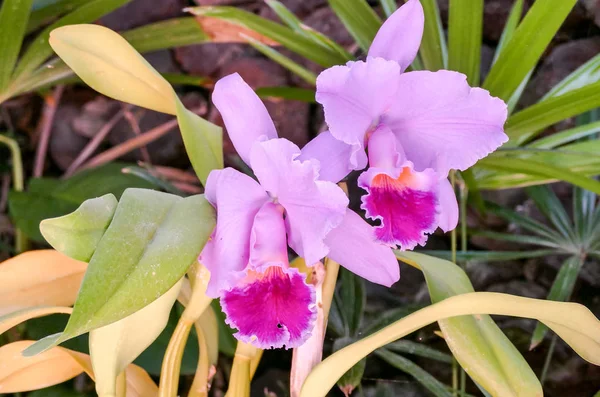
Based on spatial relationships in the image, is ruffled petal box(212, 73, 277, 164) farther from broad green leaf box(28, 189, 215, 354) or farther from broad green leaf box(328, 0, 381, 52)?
broad green leaf box(328, 0, 381, 52)

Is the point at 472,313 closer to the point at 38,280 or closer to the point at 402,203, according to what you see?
the point at 402,203

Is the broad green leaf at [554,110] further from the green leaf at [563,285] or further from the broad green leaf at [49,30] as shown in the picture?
the broad green leaf at [49,30]

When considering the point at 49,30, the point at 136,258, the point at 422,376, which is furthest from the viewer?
the point at 49,30

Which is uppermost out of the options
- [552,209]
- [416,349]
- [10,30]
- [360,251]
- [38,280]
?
[10,30]

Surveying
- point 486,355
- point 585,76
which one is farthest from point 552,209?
point 486,355

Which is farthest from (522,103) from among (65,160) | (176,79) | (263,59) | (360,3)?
(65,160)

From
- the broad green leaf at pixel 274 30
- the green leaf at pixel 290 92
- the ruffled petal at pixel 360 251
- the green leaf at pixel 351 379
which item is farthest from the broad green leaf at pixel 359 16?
the green leaf at pixel 351 379

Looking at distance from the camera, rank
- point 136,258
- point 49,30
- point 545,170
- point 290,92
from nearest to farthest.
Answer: point 136,258, point 545,170, point 49,30, point 290,92

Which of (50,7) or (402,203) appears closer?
(402,203)
